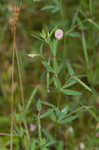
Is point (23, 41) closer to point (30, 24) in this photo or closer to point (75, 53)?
point (30, 24)

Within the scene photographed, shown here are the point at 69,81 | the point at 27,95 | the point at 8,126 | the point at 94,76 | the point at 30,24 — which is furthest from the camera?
the point at 30,24

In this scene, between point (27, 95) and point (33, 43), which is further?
point (33, 43)

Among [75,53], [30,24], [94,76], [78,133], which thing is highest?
[30,24]

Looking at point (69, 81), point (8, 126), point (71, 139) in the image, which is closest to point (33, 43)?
point (8, 126)

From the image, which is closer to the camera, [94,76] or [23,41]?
[94,76]

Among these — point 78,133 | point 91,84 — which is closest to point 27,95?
point 78,133

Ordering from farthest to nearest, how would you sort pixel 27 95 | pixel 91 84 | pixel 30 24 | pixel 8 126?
pixel 30 24
pixel 27 95
pixel 8 126
pixel 91 84

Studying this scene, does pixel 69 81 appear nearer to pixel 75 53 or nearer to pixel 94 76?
pixel 94 76

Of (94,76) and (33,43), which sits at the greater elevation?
(33,43)

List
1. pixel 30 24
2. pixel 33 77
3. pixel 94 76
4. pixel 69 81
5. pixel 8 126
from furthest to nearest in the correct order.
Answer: pixel 30 24, pixel 33 77, pixel 8 126, pixel 94 76, pixel 69 81
